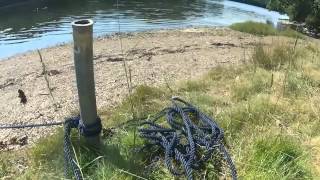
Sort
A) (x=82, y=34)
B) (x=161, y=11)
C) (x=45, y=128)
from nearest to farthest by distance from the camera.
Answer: (x=82, y=34) < (x=45, y=128) < (x=161, y=11)

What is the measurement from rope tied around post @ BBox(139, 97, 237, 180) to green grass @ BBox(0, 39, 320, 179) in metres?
0.09

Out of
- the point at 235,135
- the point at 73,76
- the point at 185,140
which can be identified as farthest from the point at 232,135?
the point at 73,76

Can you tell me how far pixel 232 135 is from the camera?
4.70m

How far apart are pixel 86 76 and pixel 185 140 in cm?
109

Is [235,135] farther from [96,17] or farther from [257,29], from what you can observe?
[96,17]

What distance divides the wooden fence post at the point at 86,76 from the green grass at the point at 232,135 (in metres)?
0.18

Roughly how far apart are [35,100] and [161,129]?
14.2 feet

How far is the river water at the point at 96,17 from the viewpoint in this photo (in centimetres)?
2433

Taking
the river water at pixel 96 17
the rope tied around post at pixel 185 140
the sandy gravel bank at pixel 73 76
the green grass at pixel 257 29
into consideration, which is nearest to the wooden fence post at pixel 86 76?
the rope tied around post at pixel 185 140

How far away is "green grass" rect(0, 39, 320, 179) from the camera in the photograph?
155 inches

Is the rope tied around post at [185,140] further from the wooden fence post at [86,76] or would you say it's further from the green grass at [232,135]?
A: the wooden fence post at [86,76]

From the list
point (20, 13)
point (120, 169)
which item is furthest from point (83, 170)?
point (20, 13)

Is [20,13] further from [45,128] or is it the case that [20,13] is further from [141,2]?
[45,128]

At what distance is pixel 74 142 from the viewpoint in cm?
430
